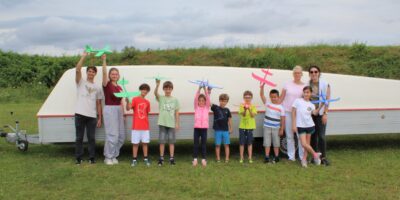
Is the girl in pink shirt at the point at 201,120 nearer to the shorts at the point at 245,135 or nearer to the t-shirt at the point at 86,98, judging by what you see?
the shorts at the point at 245,135

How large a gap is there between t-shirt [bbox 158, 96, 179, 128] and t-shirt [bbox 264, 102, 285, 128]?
5.58 ft

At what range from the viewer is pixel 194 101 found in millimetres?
7742

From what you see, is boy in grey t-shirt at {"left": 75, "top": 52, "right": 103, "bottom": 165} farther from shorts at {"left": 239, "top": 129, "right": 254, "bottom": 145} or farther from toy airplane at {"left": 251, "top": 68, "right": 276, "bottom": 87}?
toy airplane at {"left": 251, "top": 68, "right": 276, "bottom": 87}

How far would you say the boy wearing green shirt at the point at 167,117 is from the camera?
7.35m

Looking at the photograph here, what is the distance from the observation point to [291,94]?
752 cm

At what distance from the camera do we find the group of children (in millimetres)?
7207

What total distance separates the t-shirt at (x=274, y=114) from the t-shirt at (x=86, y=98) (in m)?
3.13

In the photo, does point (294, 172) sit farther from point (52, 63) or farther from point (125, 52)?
point (52, 63)

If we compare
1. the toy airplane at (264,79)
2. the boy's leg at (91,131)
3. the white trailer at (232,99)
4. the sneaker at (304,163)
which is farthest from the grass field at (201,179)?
the toy airplane at (264,79)

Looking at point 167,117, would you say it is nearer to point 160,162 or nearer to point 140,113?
point 140,113

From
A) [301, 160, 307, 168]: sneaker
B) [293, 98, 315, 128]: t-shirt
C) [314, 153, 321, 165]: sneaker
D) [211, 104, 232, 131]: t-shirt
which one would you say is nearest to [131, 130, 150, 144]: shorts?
[211, 104, 232, 131]: t-shirt

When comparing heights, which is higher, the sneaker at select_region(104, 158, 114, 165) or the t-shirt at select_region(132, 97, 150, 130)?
the t-shirt at select_region(132, 97, 150, 130)

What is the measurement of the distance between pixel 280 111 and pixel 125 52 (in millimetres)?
19257

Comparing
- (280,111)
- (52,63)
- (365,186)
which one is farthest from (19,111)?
(365,186)
